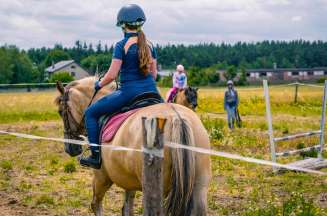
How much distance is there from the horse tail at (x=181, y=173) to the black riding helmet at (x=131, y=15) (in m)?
1.50

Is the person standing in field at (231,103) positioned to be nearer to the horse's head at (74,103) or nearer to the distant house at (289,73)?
the horse's head at (74,103)

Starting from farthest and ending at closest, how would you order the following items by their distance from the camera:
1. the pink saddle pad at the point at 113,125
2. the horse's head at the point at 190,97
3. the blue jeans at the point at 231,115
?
the blue jeans at the point at 231,115 < the horse's head at the point at 190,97 < the pink saddle pad at the point at 113,125

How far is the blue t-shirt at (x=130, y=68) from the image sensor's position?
5.87 m

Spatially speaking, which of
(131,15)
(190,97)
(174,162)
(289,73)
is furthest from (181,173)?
(289,73)

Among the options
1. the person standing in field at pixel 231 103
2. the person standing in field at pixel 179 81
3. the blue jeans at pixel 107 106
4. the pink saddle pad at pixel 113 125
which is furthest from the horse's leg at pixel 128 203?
the person standing in field at pixel 231 103

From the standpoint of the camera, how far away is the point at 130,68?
5.93 m

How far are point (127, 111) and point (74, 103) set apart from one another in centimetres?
162

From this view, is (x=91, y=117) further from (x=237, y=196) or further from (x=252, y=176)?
(x=252, y=176)

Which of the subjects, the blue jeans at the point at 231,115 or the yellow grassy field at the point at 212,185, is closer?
the yellow grassy field at the point at 212,185

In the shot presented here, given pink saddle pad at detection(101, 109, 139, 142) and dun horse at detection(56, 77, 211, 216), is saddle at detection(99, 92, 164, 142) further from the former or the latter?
dun horse at detection(56, 77, 211, 216)

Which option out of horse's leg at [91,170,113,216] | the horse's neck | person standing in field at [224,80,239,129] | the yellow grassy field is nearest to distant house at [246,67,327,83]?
person standing in field at [224,80,239,129]

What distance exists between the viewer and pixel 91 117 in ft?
20.8

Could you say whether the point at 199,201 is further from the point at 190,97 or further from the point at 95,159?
the point at 190,97

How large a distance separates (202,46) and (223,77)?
2613 inches
